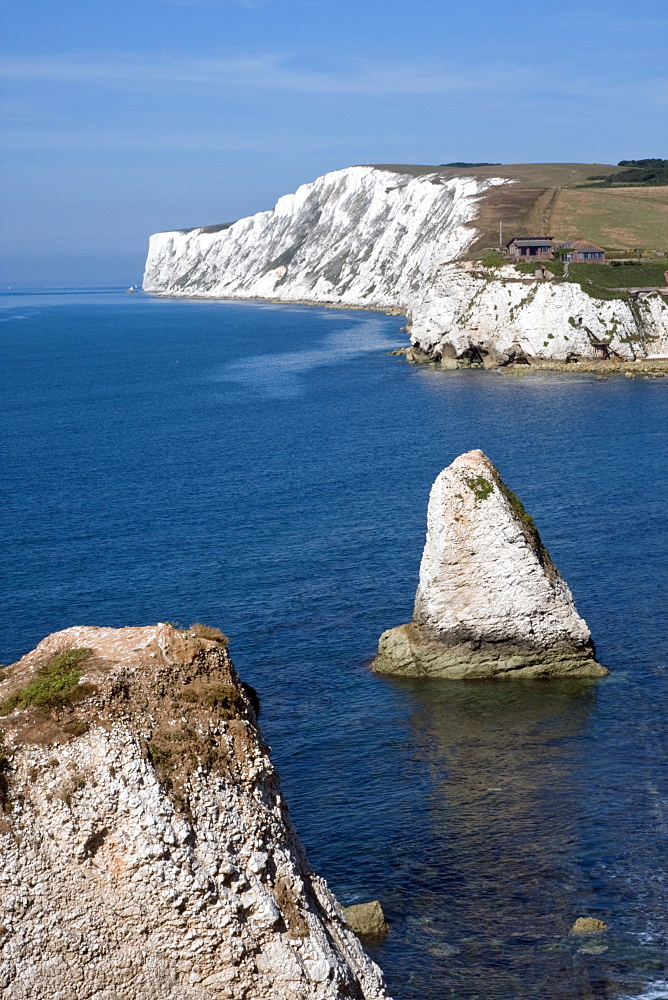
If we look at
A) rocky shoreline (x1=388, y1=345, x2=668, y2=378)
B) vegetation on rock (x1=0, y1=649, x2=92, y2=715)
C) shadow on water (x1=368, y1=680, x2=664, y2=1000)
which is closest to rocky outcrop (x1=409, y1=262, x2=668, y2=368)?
rocky shoreline (x1=388, y1=345, x2=668, y2=378)

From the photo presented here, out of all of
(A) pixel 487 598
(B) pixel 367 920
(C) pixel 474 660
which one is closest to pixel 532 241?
(A) pixel 487 598

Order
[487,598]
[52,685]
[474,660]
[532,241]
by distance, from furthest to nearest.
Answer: [532,241]
[474,660]
[487,598]
[52,685]

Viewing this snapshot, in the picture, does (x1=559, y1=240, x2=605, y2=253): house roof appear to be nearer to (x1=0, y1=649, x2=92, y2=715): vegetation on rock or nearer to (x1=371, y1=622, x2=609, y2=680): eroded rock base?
(x1=371, y1=622, x2=609, y2=680): eroded rock base

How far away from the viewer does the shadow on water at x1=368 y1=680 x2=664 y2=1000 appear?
2534cm

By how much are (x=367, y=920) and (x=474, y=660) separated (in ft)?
59.2

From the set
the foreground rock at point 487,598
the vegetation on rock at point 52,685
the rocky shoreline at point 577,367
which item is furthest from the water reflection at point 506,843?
the rocky shoreline at point 577,367

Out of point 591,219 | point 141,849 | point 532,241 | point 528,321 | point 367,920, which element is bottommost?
point 367,920

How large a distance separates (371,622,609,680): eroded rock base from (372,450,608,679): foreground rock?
4 centimetres

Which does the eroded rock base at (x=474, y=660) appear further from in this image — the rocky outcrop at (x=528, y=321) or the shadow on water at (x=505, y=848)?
the rocky outcrop at (x=528, y=321)

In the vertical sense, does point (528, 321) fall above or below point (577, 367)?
above

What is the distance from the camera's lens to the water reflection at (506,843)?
25.4 metres

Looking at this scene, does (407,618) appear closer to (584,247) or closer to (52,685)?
(52,685)

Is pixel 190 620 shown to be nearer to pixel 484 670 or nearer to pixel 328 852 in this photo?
pixel 484 670

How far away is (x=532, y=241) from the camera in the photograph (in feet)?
492
